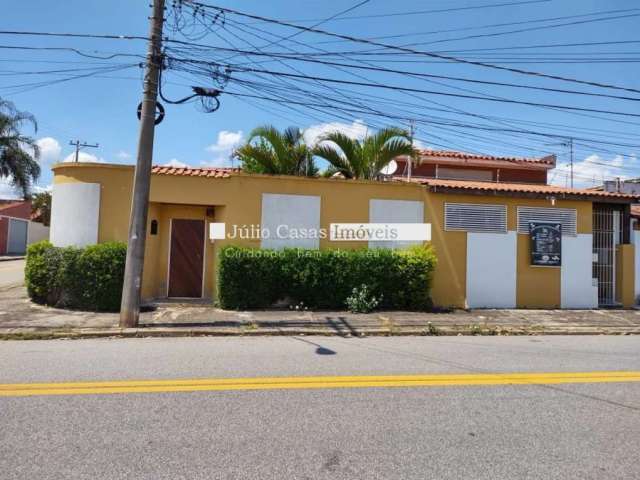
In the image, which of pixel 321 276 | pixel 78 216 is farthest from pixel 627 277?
pixel 78 216

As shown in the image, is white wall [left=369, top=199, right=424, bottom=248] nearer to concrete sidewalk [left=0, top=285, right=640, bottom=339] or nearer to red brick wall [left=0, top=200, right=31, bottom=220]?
concrete sidewalk [left=0, top=285, right=640, bottom=339]

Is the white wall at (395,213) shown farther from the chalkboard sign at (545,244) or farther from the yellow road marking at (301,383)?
the yellow road marking at (301,383)

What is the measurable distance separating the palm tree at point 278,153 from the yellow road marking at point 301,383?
8.42 m

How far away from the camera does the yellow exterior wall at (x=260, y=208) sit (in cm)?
1124

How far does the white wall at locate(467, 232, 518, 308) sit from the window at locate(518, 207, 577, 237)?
57 cm

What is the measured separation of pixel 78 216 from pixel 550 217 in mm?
12026

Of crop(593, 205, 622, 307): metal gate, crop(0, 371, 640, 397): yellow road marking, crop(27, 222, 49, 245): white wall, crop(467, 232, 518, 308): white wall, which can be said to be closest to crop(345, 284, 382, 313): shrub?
crop(467, 232, 518, 308): white wall

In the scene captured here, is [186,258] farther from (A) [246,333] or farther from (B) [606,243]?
(B) [606,243]

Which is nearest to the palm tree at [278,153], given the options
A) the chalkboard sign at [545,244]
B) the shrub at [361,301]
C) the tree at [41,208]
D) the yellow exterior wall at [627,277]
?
the shrub at [361,301]

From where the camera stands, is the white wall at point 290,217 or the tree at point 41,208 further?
the tree at point 41,208

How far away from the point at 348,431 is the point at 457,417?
1083 mm

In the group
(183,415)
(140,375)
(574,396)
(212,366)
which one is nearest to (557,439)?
(574,396)

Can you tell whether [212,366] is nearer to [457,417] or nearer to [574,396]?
[457,417]

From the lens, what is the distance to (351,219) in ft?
39.3
